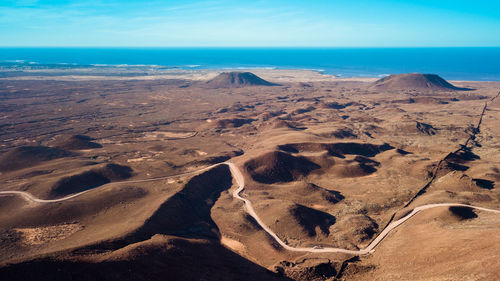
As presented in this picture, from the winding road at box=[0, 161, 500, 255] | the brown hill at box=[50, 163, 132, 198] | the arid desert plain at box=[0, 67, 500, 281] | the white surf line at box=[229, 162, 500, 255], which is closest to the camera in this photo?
the arid desert plain at box=[0, 67, 500, 281]

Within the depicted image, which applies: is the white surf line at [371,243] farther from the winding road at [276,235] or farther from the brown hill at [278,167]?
the brown hill at [278,167]

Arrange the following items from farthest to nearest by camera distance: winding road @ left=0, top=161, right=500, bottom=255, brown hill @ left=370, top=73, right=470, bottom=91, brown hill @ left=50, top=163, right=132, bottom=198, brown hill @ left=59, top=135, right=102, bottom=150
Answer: brown hill @ left=370, top=73, right=470, bottom=91 < brown hill @ left=59, top=135, right=102, bottom=150 < brown hill @ left=50, top=163, right=132, bottom=198 < winding road @ left=0, top=161, right=500, bottom=255

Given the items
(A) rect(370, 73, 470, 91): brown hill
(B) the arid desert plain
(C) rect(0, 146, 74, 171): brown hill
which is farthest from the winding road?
(A) rect(370, 73, 470, 91): brown hill

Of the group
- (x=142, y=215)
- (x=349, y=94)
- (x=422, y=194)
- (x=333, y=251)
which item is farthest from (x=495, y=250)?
(x=349, y=94)

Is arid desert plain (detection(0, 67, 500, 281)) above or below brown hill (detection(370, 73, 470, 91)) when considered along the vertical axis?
below

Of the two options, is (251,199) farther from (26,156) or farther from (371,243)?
(26,156)

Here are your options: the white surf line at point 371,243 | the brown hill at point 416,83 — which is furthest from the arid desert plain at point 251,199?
the brown hill at point 416,83

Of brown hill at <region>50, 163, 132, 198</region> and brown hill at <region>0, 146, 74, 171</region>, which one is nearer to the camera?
brown hill at <region>50, 163, 132, 198</region>

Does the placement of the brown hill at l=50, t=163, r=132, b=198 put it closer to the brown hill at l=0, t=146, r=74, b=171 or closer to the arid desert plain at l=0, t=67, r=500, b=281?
the arid desert plain at l=0, t=67, r=500, b=281
